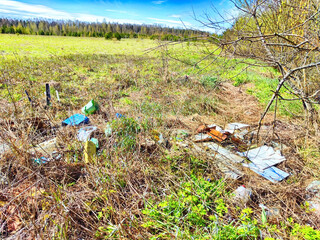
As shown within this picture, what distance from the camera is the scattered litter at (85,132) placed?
295 cm

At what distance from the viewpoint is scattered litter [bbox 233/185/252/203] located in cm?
206

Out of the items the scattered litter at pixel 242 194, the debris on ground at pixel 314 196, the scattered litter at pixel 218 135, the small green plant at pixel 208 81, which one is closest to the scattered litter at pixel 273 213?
the scattered litter at pixel 242 194

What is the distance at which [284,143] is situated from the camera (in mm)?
3430

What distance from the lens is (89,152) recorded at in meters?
2.49

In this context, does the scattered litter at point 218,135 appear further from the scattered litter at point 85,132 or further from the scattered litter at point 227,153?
the scattered litter at point 85,132

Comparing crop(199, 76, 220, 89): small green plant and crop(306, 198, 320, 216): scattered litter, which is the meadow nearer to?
crop(306, 198, 320, 216): scattered litter

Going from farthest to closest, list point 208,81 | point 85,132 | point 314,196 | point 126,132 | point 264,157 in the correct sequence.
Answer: point 208,81 < point 85,132 < point 264,157 < point 126,132 < point 314,196

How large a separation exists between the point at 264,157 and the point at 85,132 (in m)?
2.90

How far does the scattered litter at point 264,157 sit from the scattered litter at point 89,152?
216 centimetres

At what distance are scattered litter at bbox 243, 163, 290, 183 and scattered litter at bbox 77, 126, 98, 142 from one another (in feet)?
8.06

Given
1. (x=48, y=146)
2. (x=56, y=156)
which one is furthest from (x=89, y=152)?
(x=48, y=146)

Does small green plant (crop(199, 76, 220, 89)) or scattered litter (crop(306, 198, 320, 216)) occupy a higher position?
small green plant (crop(199, 76, 220, 89))

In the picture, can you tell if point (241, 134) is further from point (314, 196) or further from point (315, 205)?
point (315, 205)

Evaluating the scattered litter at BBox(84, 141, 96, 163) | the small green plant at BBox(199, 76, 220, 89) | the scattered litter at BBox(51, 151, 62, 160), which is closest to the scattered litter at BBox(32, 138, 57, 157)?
the scattered litter at BBox(51, 151, 62, 160)
